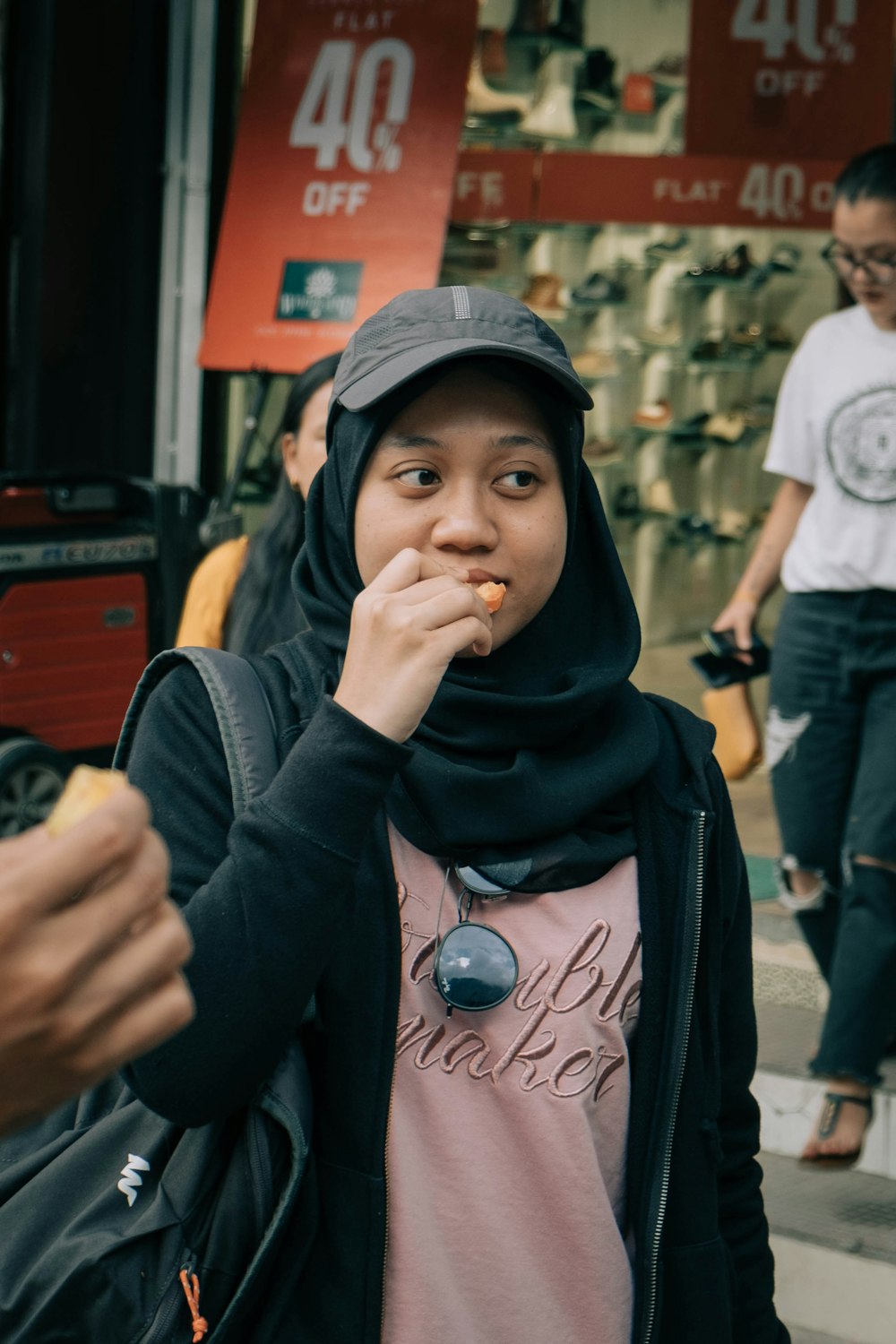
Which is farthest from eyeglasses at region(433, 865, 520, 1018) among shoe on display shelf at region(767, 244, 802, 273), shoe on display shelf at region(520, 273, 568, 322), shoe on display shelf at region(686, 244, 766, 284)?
shoe on display shelf at region(767, 244, 802, 273)

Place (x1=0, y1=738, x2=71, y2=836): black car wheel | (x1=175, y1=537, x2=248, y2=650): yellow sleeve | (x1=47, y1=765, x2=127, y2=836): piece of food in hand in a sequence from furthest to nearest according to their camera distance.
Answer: (x1=0, y1=738, x2=71, y2=836): black car wheel
(x1=175, y1=537, x2=248, y2=650): yellow sleeve
(x1=47, y1=765, x2=127, y2=836): piece of food in hand

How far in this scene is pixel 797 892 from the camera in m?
4.17

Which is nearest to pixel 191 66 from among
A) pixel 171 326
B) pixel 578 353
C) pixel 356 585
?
pixel 171 326

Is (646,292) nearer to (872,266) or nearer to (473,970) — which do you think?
(872,266)

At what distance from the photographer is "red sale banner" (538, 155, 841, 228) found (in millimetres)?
6297

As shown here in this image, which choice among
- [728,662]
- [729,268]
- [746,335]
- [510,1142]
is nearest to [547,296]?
[729,268]

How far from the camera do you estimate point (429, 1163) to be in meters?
1.56

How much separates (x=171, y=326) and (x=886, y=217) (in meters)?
4.12

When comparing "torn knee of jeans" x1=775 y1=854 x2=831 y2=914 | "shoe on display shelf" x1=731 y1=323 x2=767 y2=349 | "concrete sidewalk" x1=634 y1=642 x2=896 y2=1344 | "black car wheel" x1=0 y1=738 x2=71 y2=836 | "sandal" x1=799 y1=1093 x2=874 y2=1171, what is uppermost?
"shoe on display shelf" x1=731 y1=323 x2=767 y2=349

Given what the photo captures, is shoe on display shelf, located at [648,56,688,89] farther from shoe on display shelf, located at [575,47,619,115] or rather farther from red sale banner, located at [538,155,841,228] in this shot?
red sale banner, located at [538,155,841,228]

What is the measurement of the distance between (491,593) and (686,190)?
5.36 m

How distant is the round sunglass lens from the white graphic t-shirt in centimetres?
261

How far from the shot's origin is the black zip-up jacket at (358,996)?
4.64ft

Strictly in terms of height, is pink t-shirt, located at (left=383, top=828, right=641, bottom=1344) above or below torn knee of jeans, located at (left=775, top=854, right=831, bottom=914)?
above
